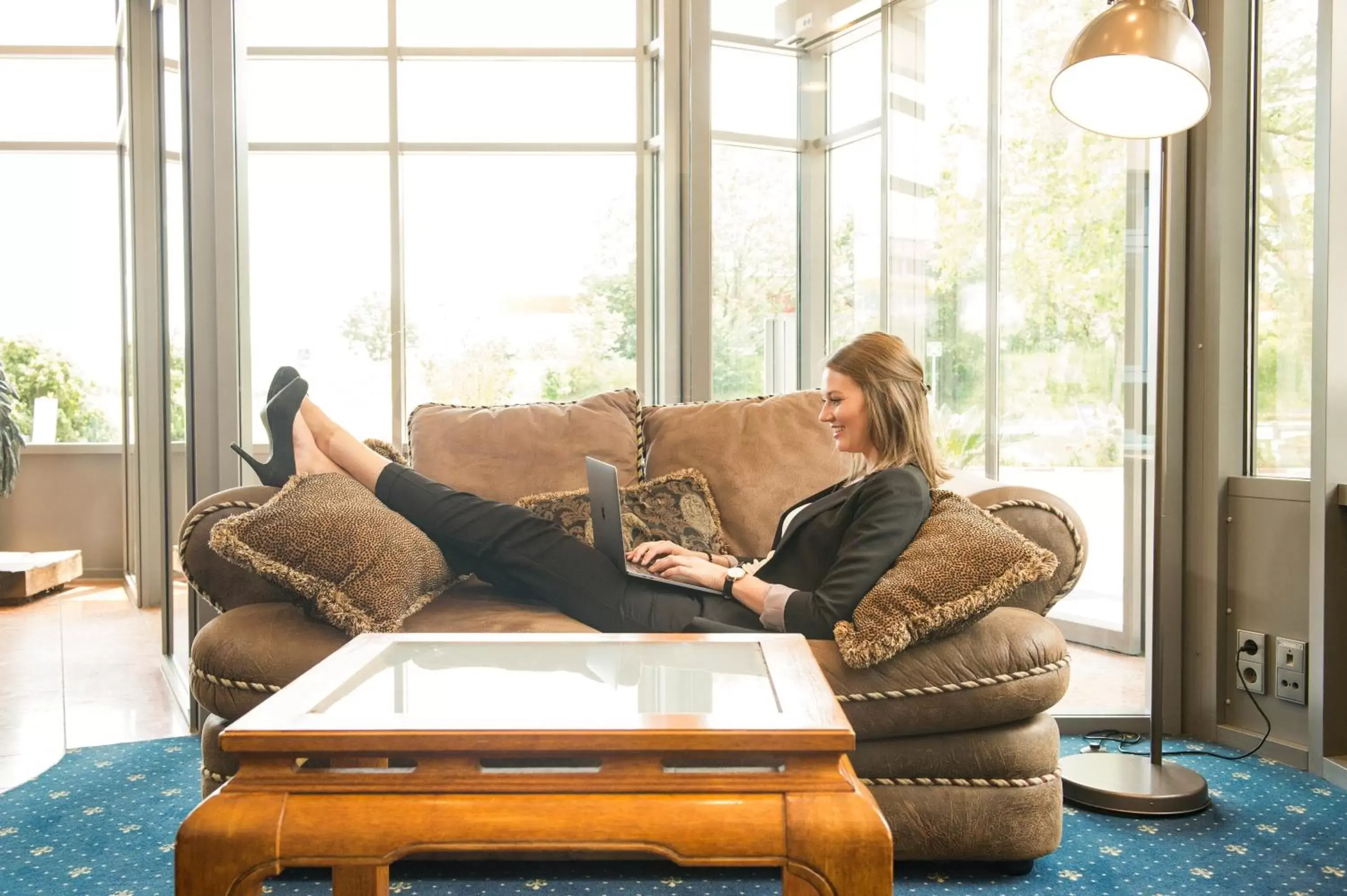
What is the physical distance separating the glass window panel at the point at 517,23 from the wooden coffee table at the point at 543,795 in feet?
9.18

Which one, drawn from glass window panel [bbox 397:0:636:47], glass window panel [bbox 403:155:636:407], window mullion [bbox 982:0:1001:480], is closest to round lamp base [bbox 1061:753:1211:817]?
window mullion [bbox 982:0:1001:480]

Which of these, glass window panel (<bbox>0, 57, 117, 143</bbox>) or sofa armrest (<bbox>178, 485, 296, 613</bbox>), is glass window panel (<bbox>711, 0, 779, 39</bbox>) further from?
glass window panel (<bbox>0, 57, 117, 143</bbox>)

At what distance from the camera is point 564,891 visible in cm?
194

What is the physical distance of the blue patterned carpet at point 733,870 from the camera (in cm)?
195

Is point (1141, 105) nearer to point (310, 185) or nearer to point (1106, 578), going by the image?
point (1106, 578)

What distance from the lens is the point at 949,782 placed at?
1.99 m

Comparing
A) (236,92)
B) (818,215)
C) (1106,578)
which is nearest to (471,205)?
(236,92)

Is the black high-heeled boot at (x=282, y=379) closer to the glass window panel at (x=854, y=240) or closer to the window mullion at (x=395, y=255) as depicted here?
the window mullion at (x=395, y=255)

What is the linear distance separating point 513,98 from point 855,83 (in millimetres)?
1178

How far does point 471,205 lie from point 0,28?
14.4 ft

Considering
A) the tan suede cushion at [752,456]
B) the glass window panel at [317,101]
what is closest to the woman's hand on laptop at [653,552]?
the tan suede cushion at [752,456]

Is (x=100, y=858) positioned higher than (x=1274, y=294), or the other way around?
(x=1274, y=294)

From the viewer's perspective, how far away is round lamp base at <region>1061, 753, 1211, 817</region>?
7.66 feet

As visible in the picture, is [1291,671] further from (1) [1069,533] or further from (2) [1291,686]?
(1) [1069,533]
